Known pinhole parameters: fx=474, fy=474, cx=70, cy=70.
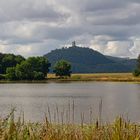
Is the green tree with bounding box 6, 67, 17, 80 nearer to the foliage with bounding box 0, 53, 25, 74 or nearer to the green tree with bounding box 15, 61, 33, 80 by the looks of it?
the green tree with bounding box 15, 61, 33, 80

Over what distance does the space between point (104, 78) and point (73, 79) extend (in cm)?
1158

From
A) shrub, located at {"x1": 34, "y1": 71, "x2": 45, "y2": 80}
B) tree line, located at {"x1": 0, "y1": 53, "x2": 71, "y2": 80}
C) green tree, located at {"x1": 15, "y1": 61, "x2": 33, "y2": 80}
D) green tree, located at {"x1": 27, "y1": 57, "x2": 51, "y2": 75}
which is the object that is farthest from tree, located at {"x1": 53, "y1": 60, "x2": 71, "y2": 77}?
green tree, located at {"x1": 15, "y1": 61, "x2": 33, "y2": 80}

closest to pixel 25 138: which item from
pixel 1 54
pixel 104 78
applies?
pixel 104 78

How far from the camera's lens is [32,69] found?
153m

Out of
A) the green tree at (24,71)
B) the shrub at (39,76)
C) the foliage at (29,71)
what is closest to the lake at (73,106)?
the green tree at (24,71)

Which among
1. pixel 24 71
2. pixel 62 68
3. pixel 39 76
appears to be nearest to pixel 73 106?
pixel 24 71

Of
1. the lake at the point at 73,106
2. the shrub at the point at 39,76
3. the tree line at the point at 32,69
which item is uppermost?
the tree line at the point at 32,69

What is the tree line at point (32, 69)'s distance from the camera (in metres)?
151

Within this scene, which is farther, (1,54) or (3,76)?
(1,54)

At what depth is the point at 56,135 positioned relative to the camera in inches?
261

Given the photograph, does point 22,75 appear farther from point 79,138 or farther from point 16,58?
point 79,138

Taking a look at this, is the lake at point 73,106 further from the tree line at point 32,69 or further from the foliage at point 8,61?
the foliage at point 8,61

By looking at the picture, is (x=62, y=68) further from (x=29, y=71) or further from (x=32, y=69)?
(x=29, y=71)

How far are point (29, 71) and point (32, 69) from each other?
165 cm
